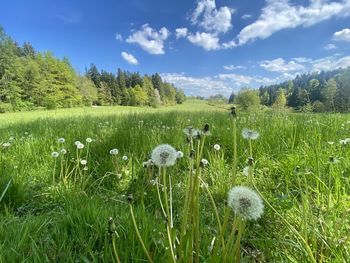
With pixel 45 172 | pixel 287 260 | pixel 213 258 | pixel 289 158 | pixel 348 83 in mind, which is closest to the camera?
pixel 213 258

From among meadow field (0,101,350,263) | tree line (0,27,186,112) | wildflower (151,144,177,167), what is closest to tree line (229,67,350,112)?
meadow field (0,101,350,263)

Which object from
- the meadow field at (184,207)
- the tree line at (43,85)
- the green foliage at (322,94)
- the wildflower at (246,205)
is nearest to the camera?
the wildflower at (246,205)

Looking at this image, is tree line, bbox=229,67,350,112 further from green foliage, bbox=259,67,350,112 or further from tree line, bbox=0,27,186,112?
tree line, bbox=0,27,186,112

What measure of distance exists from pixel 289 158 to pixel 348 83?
58.2 feet

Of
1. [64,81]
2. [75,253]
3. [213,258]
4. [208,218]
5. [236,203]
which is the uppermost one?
[64,81]

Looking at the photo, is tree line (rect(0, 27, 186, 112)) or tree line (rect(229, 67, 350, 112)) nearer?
tree line (rect(229, 67, 350, 112))

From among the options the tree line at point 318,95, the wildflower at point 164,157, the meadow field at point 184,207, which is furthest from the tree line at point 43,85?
the wildflower at point 164,157

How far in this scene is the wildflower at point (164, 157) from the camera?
1048mm

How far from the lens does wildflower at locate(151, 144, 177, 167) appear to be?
1.05 metres

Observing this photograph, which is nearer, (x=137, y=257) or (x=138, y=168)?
(x=137, y=257)

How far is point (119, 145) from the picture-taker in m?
4.22

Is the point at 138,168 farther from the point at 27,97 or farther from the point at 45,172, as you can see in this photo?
the point at 27,97

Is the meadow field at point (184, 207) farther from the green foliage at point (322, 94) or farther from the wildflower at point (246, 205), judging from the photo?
the green foliage at point (322, 94)

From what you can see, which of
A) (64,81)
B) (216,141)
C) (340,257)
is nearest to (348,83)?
(216,141)
